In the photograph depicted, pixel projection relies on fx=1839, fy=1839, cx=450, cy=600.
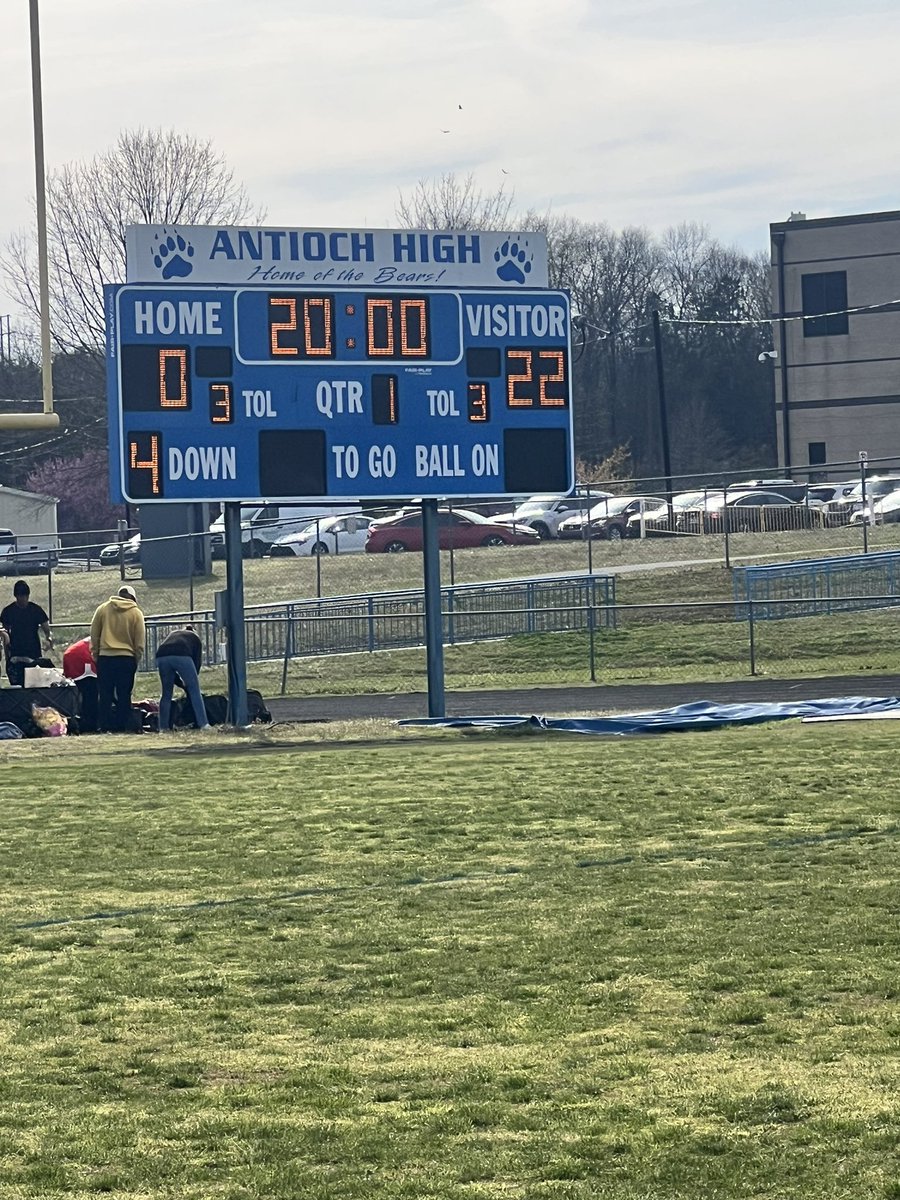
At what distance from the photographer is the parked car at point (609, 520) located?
46031 mm

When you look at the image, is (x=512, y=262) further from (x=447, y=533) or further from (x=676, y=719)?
(x=447, y=533)

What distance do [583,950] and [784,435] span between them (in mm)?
63873

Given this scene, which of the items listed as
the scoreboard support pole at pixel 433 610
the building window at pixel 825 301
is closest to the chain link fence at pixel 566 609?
the scoreboard support pole at pixel 433 610

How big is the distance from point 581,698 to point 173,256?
797 centimetres

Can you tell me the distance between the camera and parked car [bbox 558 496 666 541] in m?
46.0

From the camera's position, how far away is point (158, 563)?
39.8m

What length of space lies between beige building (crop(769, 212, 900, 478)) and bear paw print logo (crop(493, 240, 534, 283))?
49618mm

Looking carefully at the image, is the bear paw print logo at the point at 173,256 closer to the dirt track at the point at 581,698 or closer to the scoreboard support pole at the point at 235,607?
the scoreboard support pole at the point at 235,607

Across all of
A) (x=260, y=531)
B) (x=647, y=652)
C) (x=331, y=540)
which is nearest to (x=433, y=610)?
(x=647, y=652)

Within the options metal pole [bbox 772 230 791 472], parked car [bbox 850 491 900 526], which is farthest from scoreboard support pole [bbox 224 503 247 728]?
metal pole [bbox 772 230 791 472]

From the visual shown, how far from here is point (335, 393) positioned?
1895cm

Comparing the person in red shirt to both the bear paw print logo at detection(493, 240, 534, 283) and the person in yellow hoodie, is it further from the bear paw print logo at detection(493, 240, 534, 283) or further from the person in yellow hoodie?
the bear paw print logo at detection(493, 240, 534, 283)

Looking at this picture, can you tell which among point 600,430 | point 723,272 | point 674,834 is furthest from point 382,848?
point 723,272

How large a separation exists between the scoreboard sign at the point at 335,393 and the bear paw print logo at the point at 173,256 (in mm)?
640
